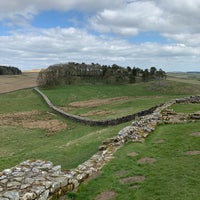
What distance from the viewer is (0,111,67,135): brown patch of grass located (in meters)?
36.3

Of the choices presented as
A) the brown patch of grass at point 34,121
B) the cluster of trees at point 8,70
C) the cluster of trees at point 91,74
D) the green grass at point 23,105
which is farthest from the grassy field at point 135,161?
the cluster of trees at point 8,70

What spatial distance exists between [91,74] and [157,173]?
3676 inches

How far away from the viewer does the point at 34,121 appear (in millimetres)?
41812

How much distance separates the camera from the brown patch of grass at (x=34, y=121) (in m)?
36.3

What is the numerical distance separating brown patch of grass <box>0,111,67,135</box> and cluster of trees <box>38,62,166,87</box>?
40387 millimetres

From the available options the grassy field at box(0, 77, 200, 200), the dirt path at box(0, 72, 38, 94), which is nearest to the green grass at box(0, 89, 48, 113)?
the grassy field at box(0, 77, 200, 200)

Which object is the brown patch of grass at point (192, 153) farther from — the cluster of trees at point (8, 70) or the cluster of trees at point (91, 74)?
the cluster of trees at point (8, 70)

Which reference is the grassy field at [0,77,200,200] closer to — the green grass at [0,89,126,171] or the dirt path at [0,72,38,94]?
the green grass at [0,89,126,171]

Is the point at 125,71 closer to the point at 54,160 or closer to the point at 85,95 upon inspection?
the point at 85,95

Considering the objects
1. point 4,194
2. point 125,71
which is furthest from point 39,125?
point 125,71

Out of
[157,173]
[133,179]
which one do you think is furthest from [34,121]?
[157,173]

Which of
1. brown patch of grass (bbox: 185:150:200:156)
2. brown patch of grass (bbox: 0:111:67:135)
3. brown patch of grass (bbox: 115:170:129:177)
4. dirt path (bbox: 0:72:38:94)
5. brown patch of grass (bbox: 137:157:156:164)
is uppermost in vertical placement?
dirt path (bbox: 0:72:38:94)

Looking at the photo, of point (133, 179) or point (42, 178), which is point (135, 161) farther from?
point (42, 178)

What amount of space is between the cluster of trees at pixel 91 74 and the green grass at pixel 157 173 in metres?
74.0
